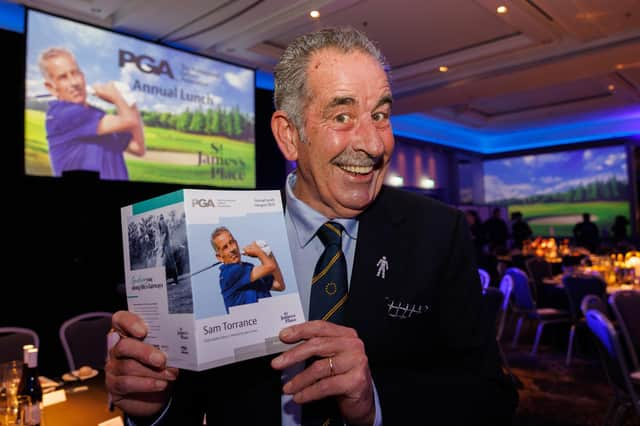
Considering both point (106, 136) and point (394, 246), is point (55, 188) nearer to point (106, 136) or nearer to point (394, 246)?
point (106, 136)

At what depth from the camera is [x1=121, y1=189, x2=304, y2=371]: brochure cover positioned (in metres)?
0.82

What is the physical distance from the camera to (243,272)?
2.86ft

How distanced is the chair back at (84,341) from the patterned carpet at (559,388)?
3.39m

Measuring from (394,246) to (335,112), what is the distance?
1.26 ft

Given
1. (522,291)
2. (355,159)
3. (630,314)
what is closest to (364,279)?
(355,159)

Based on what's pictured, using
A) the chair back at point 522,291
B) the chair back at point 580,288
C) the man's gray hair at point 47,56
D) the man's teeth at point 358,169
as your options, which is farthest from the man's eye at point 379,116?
the chair back at point 522,291

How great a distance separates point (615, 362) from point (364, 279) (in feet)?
9.06

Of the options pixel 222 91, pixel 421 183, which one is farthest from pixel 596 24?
pixel 421 183

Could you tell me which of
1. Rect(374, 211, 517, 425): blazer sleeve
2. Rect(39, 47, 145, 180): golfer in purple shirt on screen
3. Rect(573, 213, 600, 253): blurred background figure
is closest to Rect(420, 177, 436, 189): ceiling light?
Rect(573, 213, 600, 253): blurred background figure

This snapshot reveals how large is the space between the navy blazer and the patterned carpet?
131 inches

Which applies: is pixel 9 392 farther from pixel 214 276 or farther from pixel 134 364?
pixel 214 276

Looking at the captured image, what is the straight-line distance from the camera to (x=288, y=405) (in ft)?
3.74

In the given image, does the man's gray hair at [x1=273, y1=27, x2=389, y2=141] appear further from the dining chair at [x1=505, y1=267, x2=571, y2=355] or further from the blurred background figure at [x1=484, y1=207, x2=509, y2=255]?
the blurred background figure at [x1=484, y1=207, x2=509, y2=255]

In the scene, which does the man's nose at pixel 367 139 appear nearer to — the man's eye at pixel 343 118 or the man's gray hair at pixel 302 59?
the man's eye at pixel 343 118
